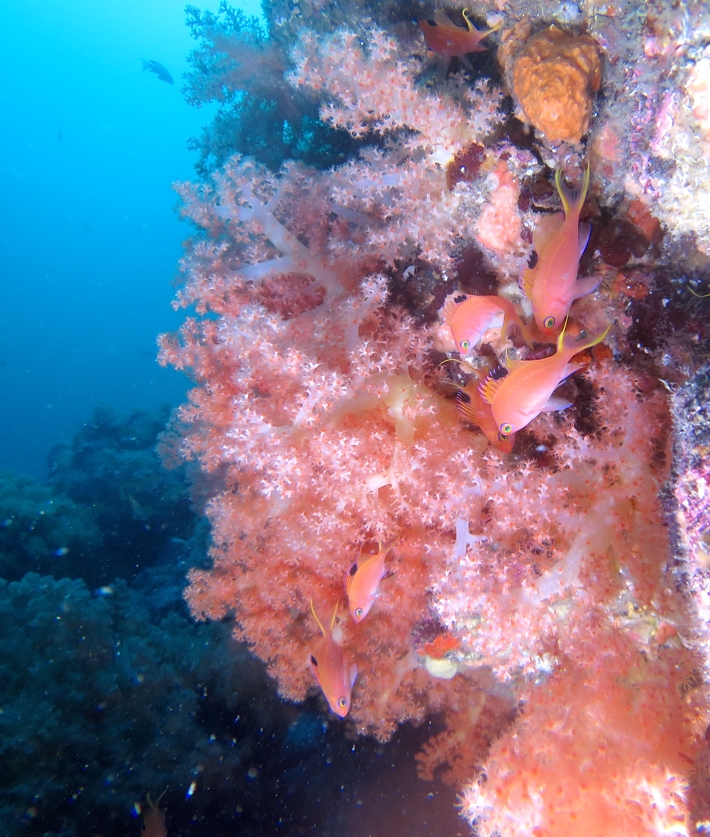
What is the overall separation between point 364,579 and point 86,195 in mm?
124518

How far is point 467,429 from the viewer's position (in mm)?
2977

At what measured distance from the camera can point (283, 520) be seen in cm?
309

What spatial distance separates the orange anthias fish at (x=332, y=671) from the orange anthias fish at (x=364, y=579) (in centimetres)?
38

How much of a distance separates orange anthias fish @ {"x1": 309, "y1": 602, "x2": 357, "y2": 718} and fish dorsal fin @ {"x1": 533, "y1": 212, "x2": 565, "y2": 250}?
2546mm

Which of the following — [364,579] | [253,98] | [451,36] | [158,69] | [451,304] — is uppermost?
[158,69]

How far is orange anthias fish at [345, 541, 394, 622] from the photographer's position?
106 inches

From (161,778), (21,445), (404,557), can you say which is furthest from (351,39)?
(21,445)

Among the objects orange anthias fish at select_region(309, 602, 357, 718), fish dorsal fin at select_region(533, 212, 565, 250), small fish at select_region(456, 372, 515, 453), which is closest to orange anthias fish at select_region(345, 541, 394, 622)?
orange anthias fish at select_region(309, 602, 357, 718)

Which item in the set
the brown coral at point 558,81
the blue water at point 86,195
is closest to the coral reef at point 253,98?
the brown coral at point 558,81

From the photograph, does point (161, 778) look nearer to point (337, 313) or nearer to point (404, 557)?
point (404, 557)

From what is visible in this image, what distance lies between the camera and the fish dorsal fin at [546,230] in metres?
2.15

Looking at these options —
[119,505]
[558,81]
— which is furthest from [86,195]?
[558,81]

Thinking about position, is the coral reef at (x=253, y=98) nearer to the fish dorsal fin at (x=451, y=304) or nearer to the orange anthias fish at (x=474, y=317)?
the fish dorsal fin at (x=451, y=304)

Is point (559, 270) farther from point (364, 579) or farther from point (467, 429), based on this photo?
point (364, 579)
